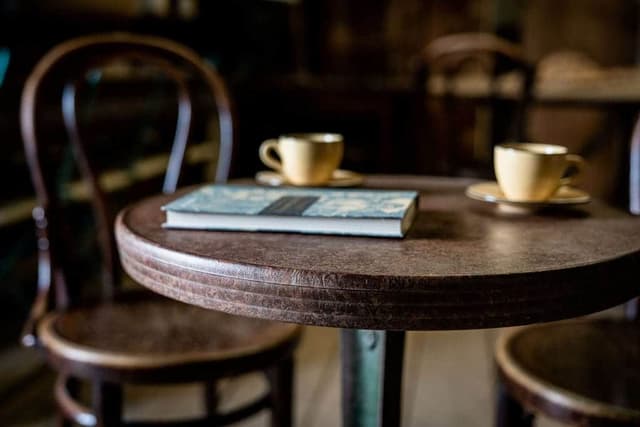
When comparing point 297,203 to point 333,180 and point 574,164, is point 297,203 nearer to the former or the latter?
point 333,180

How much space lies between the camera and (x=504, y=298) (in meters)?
0.60

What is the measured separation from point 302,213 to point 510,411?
562 millimetres

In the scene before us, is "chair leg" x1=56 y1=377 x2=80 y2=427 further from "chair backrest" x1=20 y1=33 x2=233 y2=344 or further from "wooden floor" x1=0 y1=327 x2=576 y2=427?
"wooden floor" x1=0 y1=327 x2=576 y2=427

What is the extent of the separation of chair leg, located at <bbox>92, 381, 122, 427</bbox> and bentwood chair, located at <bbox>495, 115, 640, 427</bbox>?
1.89ft

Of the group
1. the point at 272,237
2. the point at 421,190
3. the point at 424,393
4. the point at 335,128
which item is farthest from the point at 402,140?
the point at 272,237

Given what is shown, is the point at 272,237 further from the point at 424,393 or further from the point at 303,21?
the point at 303,21

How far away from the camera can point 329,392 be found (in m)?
1.85

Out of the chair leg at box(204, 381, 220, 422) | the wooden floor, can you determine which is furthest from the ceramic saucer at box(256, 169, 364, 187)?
the wooden floor

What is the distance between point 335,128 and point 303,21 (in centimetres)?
122

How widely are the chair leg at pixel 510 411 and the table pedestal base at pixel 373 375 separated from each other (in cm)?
32

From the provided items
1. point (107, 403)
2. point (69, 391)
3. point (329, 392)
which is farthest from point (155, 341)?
point (329, 392)

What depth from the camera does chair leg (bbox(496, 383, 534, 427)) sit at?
42.2 inches

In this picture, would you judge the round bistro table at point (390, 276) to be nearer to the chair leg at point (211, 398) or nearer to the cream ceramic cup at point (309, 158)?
the cream ceramic cup at point (309, 158)

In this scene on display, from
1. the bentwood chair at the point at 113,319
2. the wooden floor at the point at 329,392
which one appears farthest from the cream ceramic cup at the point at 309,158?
the wooden floor at the point at 329,392
